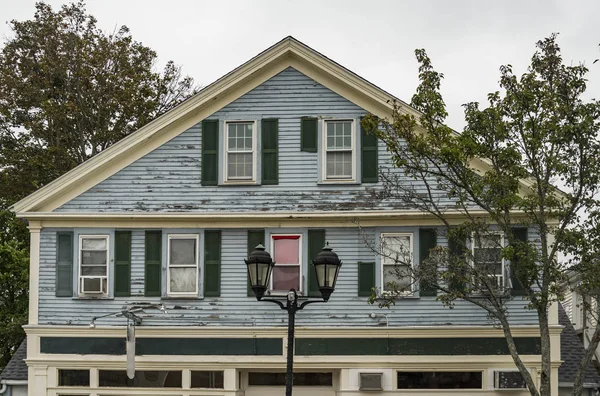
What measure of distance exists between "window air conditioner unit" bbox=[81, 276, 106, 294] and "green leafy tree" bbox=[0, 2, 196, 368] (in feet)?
34.7

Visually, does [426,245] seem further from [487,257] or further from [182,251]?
[182,251]

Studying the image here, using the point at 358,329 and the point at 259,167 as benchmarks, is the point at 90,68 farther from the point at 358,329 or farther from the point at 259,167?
the point at 358,329

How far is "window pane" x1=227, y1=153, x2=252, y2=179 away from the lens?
2378 centimetres

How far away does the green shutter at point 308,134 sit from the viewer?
77.7 feet

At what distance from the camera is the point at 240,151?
23.8 metres

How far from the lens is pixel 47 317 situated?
23.7 metres

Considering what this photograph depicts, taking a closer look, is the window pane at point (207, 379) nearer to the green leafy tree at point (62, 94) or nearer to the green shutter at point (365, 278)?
the green shutter at point (365, 278)

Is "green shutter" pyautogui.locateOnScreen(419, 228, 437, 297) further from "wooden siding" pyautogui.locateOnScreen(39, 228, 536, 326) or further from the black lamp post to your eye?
the black lamp post

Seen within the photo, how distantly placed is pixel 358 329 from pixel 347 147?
4.11 m

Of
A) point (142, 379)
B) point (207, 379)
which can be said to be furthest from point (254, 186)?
point (142, 379)

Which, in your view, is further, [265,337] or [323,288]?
[265,337]

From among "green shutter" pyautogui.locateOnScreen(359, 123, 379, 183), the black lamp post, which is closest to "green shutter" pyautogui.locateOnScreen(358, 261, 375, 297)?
"green shutter" pyautogui.locateOnScreen(359, 123, 379, 183)

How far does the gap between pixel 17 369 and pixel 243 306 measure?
19.3ft

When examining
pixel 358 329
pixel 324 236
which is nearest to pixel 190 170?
pixel 324 236
